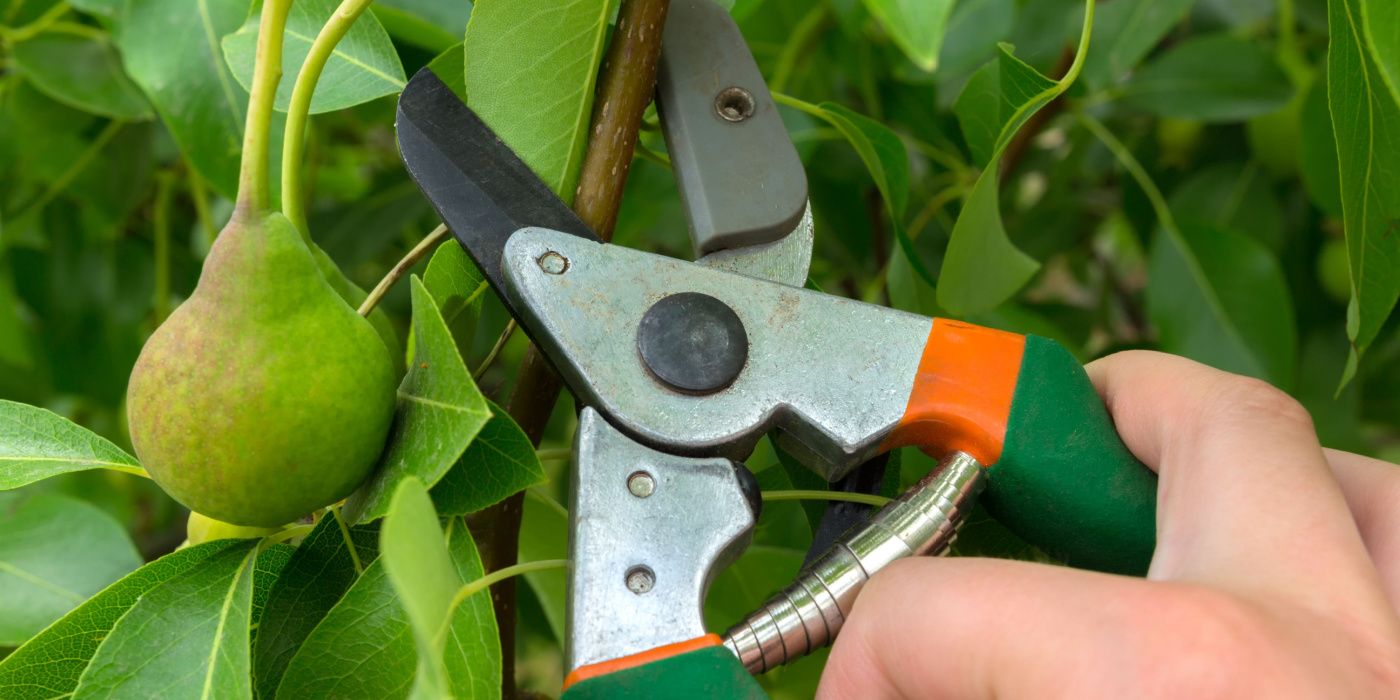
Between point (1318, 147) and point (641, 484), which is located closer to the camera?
point (641, 484)

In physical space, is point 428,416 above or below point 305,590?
above

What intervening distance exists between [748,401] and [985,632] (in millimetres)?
185

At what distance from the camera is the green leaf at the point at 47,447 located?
2.18 feet

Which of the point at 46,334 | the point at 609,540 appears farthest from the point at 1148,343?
the point at 46,334

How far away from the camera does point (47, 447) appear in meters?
0.68

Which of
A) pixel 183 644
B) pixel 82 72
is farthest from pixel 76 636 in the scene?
pixel 82 72

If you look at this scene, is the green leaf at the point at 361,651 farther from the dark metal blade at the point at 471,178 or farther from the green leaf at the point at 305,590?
the dark metal blade at the point at 471,178

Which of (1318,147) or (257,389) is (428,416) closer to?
(257,389)

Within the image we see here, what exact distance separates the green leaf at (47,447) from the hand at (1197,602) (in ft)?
1.37

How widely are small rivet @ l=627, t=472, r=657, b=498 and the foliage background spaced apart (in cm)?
21

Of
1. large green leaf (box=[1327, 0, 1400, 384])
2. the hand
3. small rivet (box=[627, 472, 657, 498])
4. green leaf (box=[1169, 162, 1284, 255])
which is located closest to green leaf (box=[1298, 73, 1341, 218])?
green leaf (box=[1169, 162, 1284, 255])

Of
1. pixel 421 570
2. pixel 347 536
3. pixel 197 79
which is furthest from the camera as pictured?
pixel 197 79

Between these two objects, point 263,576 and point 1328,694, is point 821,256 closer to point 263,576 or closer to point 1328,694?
point 263,576

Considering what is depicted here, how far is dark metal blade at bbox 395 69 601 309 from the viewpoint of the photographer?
627 mm
